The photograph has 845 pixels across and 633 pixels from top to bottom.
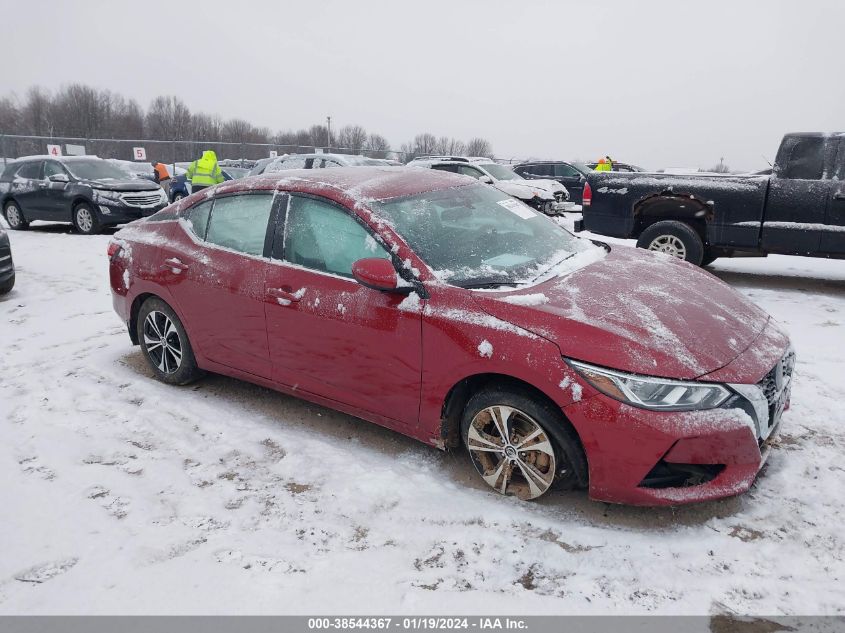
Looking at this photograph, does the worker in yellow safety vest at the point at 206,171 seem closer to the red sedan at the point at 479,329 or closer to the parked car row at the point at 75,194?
the parked car row at the point at 75,194

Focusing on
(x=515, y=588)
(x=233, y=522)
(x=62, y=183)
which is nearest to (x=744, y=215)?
(x=515, y=588)

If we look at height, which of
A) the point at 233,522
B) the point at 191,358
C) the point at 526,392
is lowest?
Answer: the point at 233,522

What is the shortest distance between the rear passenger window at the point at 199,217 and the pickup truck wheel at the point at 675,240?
550cm

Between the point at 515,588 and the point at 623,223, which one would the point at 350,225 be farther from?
the point at 623,223

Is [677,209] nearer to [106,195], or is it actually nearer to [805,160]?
[805,160]

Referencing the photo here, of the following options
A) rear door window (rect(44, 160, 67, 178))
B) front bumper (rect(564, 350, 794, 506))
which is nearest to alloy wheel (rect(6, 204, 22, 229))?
rear door window (rect(44, 160, 67, 178))

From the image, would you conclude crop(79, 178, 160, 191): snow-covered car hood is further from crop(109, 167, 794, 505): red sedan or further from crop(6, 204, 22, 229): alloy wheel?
crop(109, 167, 794, 505): red sedan

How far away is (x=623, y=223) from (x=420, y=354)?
5.96m

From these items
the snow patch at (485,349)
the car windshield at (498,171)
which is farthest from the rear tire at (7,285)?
the car windshield at (498,171)

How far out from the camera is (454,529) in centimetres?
282

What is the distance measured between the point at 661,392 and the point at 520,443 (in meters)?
0.71

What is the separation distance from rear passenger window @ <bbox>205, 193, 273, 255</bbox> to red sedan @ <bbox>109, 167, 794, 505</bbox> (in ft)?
0.04

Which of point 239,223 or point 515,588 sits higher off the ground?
point 239,223

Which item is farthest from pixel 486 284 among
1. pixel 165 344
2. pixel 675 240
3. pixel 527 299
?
pixel 675 240
